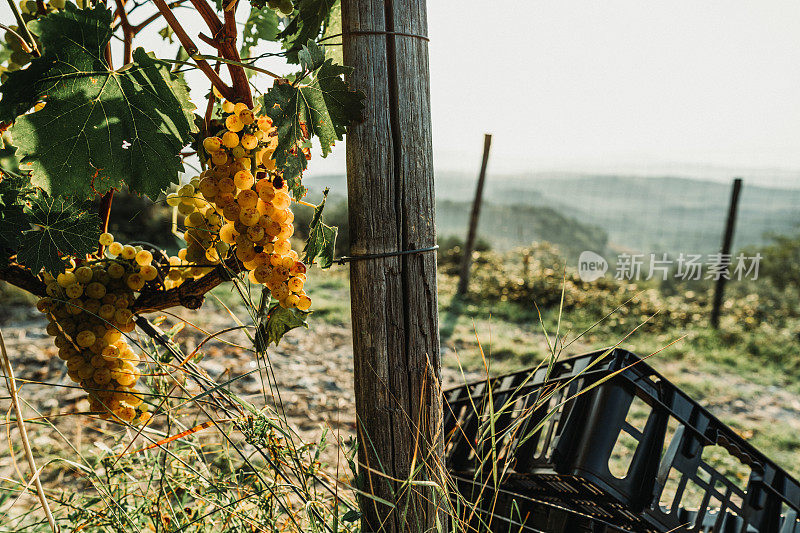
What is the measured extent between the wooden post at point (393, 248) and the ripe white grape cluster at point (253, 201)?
0.15m

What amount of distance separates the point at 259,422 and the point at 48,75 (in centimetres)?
67

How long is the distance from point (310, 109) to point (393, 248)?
0.95 ft

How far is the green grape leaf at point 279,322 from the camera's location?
3.14 feet

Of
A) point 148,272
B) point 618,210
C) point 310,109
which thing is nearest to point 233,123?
point 310,109

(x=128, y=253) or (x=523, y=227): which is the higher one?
(x=128, y=253)

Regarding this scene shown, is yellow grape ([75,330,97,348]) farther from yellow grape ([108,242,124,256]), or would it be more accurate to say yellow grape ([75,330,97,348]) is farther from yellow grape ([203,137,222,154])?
yellow grape ([203,137,222,154])

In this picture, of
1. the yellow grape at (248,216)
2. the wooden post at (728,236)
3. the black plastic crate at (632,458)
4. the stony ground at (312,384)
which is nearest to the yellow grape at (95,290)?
the yellow grape at (248,216)

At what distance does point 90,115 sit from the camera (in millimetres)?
845

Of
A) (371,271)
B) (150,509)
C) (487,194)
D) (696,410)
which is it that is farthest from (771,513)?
(487,194)

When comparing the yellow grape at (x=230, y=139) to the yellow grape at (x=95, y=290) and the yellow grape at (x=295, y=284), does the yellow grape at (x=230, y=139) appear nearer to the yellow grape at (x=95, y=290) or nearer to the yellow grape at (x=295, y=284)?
the yellow grape at (x=295, y=284)

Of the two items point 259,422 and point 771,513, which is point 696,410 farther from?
point 259,422

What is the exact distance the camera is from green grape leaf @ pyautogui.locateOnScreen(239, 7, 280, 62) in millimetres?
1387

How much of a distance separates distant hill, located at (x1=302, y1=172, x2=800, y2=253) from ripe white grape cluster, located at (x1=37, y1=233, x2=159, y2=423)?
7.28 metres

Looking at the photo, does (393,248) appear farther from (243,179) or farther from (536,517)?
(536,517)
